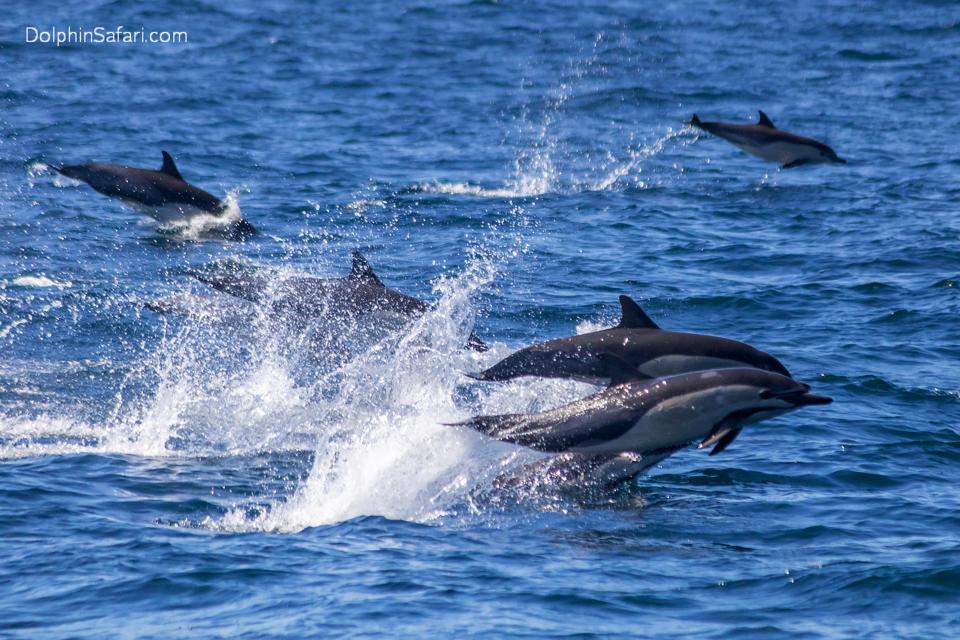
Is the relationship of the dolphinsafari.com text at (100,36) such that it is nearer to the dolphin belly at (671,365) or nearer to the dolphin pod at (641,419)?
the dolphin belly at (671,365)

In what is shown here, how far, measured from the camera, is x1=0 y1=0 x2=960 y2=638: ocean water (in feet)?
29.9

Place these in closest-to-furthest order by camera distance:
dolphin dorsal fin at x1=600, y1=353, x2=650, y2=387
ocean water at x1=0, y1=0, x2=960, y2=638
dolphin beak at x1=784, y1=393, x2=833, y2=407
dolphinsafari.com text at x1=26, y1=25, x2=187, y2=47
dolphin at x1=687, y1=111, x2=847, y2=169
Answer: ocean water at x1=0, y1=0, x2=960, y2=638, dolphin beak at x1=784, y1=393, x2=833, y2=407, dolphin dorsal fin at x1=600, y1=353, x2=650, y2=387, dolphin at x1=687, y1=111, x2=847, y2=169, dolphinsafari.com text at x1=26, y1=25, x2=187, y2=47

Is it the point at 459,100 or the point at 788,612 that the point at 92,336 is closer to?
the point at 788,612

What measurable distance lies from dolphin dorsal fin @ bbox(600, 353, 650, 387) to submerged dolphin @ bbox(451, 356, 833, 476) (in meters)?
0.20

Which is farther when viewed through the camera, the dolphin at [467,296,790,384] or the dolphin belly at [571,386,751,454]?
the dolphin at [467,296,790,384]

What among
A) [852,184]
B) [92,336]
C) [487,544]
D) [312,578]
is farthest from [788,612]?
[852,184]

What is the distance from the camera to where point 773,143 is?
20.7 m

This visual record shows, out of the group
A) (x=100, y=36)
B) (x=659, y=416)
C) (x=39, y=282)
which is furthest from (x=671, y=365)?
(x=100, y=36)

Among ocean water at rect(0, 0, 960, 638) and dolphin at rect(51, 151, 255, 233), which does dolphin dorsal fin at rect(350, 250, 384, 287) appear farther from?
dolphin at rect(51, 151, 255, 233)

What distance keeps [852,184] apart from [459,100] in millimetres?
9769

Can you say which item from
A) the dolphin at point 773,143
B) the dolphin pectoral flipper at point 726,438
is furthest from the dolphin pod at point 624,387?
the dolphin at point 773,143

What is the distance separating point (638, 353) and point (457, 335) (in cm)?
296

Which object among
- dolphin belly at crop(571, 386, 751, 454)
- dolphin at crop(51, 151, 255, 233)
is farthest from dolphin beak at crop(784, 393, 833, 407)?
dolphin at crop(51, 151, 255, 233)

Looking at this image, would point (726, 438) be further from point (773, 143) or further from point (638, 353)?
point (773, 143)
